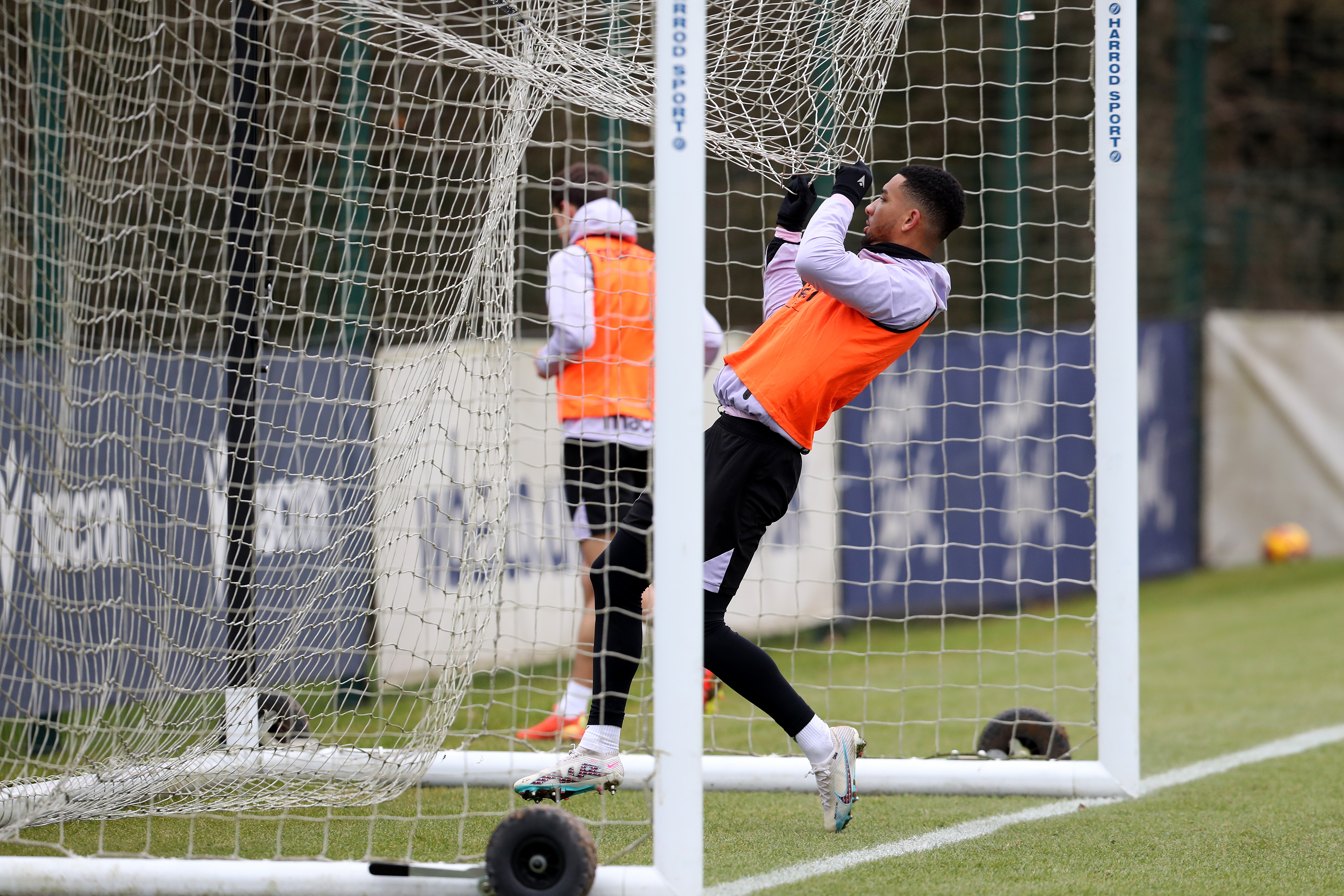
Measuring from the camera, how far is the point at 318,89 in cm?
475

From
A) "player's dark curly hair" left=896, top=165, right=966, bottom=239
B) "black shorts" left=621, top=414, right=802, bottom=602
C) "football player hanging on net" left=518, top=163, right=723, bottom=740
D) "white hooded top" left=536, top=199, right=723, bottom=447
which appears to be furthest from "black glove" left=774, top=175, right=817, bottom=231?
"football player hanging on net" left=518, top=163, right=723, bottom=740

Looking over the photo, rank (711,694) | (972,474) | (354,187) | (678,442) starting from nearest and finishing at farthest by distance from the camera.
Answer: (678,442), (354,187), (711,694), (972,474)

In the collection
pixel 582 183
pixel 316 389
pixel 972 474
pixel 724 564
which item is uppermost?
pixel 582 183

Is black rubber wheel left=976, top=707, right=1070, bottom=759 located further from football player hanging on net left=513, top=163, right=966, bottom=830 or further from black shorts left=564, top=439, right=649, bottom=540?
black shorts left=564, top=439, right=649, bottom=540

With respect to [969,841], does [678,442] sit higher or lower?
higher

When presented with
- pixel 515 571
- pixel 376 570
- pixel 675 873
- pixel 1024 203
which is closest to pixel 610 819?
pixel 675 873

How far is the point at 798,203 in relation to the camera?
380cm

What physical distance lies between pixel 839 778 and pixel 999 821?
608 mm

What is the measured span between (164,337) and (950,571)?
17.4 feet

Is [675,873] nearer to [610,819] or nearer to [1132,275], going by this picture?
[610,819]

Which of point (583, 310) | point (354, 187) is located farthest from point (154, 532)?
point (583, 310)

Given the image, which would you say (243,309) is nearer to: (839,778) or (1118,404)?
(839,778)

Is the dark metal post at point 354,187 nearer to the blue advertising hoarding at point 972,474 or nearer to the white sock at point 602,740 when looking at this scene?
the white sock at point 602,740

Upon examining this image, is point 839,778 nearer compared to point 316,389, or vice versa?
point 839,778
